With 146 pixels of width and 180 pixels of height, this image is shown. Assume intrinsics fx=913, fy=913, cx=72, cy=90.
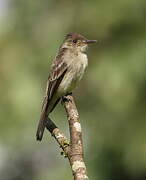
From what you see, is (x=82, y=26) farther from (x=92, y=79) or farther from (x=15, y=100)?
(x=15, y=100)

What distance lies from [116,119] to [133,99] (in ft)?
1.48

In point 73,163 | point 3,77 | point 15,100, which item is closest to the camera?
point 73,163

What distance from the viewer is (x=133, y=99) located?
12.3 meters

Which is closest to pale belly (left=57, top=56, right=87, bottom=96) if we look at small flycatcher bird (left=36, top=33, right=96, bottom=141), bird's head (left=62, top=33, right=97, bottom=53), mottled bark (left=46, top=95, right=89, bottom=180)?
small flycatcher bird (left=36, top=33, right=96, bottom=141)

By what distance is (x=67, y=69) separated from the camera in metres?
8.48

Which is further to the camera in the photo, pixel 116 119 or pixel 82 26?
pixel 82 26

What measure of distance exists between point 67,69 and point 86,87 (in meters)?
4.29

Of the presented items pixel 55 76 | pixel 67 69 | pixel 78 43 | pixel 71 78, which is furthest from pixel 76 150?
pixel 78 43

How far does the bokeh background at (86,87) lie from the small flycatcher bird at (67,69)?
3.06 m

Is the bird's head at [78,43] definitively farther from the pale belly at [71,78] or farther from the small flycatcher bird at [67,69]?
the pale belly at [71,78]

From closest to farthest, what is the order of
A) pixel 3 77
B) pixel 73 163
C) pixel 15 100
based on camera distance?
pixel 73 163 < pixel 15 100 < pixel 3 77

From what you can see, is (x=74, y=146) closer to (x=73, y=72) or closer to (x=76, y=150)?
(x=76, y=150)

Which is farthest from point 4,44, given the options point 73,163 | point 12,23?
point 73,163

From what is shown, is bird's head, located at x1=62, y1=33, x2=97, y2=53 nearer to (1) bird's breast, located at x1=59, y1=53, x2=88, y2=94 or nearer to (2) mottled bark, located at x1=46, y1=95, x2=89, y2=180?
(1) bird's breast, located at x1=59, y1=53, x2=88, y2=94
